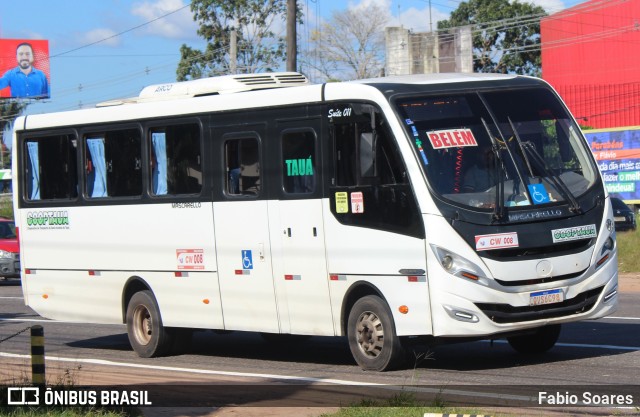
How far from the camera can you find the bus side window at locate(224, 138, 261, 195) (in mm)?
13164

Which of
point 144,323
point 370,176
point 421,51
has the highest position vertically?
point 421,51

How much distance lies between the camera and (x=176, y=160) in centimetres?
1436

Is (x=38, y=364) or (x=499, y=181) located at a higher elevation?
(x=499, y=181)

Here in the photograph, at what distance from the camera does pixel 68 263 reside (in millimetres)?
15914

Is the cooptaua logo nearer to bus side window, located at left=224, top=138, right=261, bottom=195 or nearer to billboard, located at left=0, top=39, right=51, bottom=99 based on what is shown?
bus side window, located at left=224, top=138, right=261, bottom=195

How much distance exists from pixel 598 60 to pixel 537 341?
51.9m

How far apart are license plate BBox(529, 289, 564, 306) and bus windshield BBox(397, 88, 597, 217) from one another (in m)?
0.89

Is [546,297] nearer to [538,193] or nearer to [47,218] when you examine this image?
[538,193]

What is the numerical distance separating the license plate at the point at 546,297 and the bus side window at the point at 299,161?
2.77 metres

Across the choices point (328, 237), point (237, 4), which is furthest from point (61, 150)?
point (237, 4)

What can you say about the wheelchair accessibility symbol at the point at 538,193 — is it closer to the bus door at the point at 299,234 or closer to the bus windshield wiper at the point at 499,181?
the bus windshield wiper at the point at 499,181

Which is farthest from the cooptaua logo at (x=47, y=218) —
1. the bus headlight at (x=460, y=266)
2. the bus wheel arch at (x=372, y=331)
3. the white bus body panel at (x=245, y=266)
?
Result: the bus headlight at (x=460, y=266)

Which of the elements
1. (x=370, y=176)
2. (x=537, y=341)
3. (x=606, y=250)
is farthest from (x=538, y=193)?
(x=537, y=341)

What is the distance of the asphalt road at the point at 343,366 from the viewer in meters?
10.4
